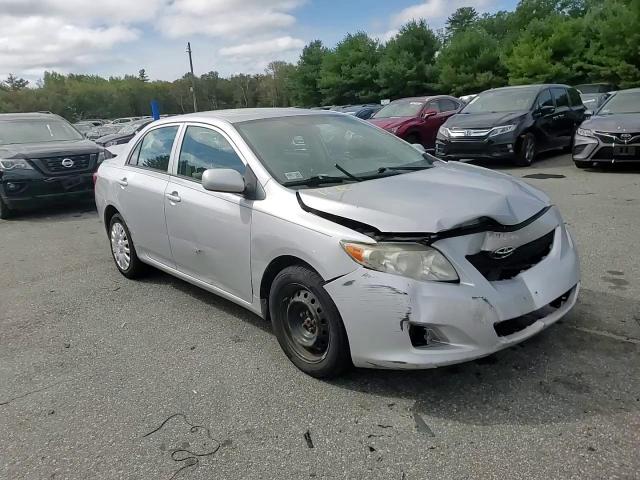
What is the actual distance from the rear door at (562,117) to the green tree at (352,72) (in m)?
40.7

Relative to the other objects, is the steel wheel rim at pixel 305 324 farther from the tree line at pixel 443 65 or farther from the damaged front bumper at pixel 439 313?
the tree line at pixel 443 65

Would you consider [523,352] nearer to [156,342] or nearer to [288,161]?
[288,161]

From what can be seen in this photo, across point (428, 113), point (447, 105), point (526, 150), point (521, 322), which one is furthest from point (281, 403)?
point (447, 105)

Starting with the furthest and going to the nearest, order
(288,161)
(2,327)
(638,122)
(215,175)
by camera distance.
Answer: (638,122) < (2,327) < (288,161) < (215,175)

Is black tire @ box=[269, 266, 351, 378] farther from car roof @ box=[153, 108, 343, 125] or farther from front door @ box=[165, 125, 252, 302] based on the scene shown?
car roof @ box=[153, 108, 343, 125]

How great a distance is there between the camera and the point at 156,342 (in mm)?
3830

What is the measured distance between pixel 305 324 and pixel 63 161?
7445mm

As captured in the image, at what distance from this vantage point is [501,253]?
2.85 meters

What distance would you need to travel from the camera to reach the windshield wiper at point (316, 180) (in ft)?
11.1

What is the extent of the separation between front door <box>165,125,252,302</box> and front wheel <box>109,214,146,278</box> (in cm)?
97

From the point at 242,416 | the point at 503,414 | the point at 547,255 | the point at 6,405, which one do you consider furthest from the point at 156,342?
the point at 547,255

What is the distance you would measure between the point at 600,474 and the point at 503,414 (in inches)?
21.0

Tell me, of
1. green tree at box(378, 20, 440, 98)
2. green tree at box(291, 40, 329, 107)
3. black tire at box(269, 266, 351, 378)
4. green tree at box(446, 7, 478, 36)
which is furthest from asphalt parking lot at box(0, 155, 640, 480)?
green tree at box(446, 7, 478, 36)

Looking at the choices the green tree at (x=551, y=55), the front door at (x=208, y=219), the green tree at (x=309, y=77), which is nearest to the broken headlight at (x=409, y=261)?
the front door at (x=208, y=219)
